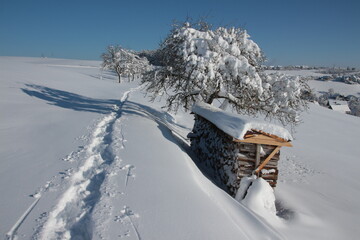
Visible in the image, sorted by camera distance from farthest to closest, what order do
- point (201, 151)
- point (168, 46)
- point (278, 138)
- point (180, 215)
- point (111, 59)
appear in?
point (111, 59) → point (168, 46) → point (201, 151) → point (278, 138) → point (180, 215)

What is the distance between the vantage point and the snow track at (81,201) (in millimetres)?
3697

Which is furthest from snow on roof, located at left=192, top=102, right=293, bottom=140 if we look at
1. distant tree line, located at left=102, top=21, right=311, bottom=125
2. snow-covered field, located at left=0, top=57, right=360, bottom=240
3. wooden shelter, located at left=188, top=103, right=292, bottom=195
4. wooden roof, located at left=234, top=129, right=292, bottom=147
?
distant tree line, located at left=102, top=21, right=311, bottom=125

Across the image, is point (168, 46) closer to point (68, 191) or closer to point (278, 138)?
point (278, 138)

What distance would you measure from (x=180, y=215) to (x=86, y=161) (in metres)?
3.30

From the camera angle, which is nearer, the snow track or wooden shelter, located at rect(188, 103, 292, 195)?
the snow track

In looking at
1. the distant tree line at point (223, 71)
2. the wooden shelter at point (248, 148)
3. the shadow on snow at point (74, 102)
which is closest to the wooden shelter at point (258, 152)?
the wooden shelter at point (248, 148)

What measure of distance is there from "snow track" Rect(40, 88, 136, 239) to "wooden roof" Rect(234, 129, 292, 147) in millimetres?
3981

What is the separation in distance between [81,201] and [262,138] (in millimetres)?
5741

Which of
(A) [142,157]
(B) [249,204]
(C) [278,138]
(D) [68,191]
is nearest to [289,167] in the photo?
(C) [278,138]

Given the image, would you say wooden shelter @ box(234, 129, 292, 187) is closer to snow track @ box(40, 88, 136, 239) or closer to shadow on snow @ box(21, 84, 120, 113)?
snow track @ box(40, 88, 136, 239)

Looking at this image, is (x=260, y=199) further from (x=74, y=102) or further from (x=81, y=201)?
(x=74, y=102)

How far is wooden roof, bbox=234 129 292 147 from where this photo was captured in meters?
7.50

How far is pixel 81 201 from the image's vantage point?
4.49 m

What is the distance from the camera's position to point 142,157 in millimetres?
6719
